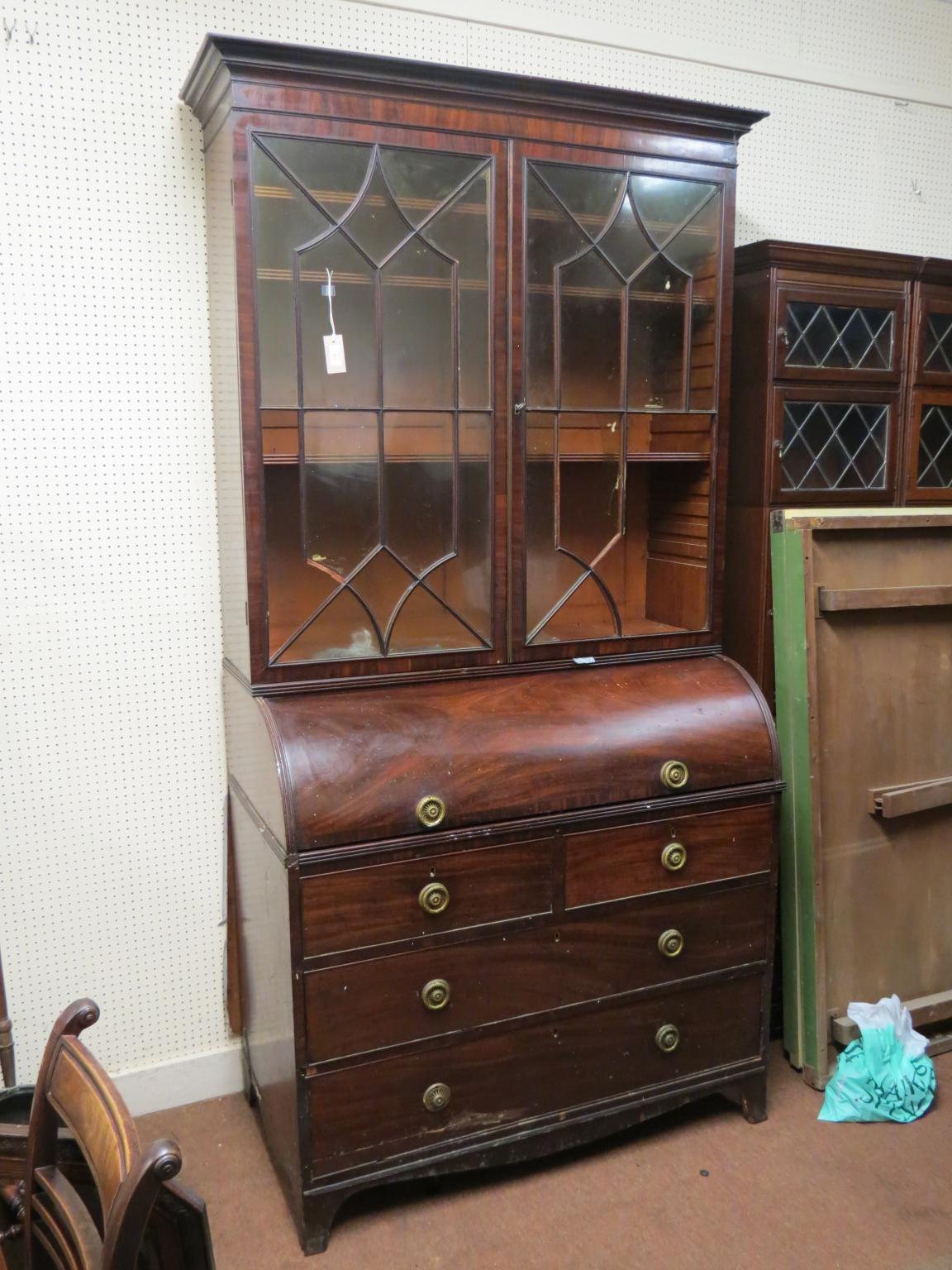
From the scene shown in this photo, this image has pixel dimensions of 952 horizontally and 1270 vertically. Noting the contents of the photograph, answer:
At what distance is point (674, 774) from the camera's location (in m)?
2.13

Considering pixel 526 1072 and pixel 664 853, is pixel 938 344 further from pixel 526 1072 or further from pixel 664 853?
pixel 526 1072

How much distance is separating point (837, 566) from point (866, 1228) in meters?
1.38

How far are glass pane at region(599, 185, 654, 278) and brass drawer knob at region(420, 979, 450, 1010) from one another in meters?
1.49

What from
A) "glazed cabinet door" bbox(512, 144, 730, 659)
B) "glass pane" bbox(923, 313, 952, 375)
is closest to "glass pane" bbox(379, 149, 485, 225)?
"glazed cabinet door" bbox(512, 144, 730, 659)

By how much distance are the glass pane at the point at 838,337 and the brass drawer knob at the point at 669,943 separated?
52.7 inches

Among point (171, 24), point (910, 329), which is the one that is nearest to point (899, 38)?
point (910, 329)

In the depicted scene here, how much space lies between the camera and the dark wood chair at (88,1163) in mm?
897

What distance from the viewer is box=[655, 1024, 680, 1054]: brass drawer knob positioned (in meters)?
2.20

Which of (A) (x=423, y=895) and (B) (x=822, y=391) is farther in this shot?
(B) (x=822, y=391)

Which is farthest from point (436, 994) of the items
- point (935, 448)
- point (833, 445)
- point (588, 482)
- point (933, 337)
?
point (933, 337)

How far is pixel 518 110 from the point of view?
78.6 inches

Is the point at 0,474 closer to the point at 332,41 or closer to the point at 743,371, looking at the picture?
the point at 332,41

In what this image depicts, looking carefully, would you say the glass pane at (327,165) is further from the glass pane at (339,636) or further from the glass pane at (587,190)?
the glass pane at (339,636)

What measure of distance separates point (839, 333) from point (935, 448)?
46cm
